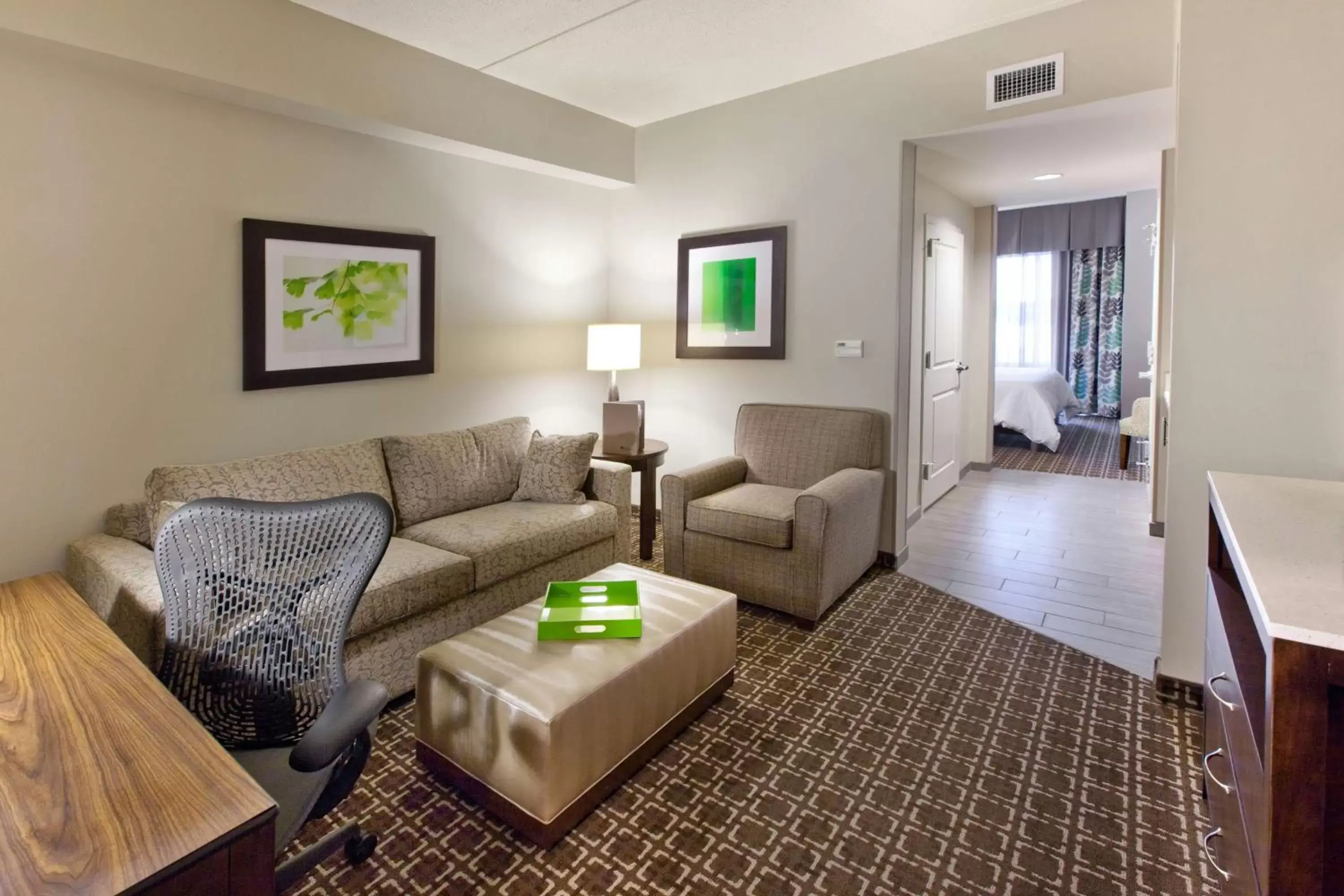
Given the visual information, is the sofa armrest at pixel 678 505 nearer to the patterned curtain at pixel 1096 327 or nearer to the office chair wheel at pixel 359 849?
the office chair wheel at pixel 359 849

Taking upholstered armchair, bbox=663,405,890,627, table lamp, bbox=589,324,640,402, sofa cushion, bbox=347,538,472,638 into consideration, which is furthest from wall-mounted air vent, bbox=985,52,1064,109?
sofa cushion, bbox=347,538,472,638

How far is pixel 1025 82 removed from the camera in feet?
10.4

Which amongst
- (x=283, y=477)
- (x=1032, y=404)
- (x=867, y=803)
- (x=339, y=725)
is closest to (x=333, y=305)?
(x=283, y=477)

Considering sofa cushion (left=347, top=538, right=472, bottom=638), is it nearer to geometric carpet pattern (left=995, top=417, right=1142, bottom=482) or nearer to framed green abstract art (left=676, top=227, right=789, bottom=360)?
framed green abstract art (left=676, top=227, right=789, bottom=360)

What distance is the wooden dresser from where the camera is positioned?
100 centimetres

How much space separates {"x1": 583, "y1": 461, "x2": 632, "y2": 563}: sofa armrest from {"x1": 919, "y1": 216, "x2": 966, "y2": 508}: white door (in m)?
2.08

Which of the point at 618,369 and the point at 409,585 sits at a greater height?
the point at 618,369

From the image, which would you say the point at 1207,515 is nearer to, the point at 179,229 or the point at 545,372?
the point at 545,372

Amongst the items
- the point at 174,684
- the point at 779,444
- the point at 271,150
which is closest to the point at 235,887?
the point at 174,684

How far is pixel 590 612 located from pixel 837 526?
1.36 metres

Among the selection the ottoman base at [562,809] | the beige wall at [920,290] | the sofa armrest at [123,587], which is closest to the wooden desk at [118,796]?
the sofa armrest at [123,587]

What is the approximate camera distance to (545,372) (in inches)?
Result: 174

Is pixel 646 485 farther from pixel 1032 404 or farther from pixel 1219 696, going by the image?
pixel 1032 404

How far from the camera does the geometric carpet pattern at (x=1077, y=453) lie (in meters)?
6.30
